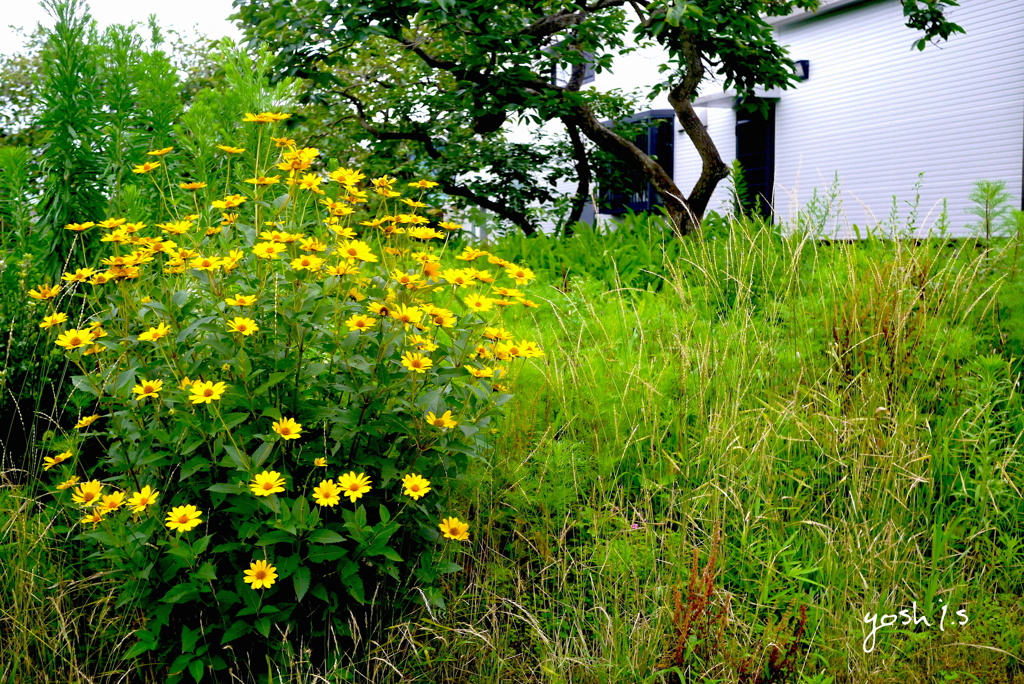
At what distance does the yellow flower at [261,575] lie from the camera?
1.75 metres

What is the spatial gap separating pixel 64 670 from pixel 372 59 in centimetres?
797

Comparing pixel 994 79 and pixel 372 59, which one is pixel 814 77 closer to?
pixel 994 79

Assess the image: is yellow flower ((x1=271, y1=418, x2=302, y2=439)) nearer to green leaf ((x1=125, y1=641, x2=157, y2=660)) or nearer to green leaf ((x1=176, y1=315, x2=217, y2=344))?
green leaf ((x1=176, y1=315, x2=217, y2=344))

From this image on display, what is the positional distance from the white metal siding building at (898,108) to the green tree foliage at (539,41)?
133 inches

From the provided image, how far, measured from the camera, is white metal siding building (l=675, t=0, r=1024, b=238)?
35.6ft

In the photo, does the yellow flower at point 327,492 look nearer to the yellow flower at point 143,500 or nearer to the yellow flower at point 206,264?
the yellow flower at point 143,500

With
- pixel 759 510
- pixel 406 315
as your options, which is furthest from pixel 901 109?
pixel 406 315

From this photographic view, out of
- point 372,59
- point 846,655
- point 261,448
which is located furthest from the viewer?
point 372,59

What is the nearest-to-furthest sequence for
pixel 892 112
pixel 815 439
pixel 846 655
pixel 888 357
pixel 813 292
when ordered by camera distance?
pixel 846 655
pixel 815 439
pixel 888 357
pixel 813 292
pixel 892 112

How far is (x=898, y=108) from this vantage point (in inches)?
481

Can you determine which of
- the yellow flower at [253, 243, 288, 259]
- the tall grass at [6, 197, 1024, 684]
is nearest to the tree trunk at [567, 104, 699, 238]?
the tall grass at [6, 197, 1024, 684]


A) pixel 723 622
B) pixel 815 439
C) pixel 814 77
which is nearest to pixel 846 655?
pixel 723 622

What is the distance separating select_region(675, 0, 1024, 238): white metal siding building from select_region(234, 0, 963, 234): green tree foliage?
339cm

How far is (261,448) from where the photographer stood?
180 centimetres
